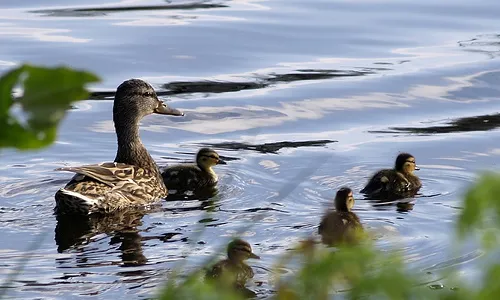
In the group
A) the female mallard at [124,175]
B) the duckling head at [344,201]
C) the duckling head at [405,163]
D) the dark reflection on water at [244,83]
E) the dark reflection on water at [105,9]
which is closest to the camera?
the duckling head at [344,201]

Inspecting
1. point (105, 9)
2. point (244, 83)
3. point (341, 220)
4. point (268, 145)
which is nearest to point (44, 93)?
point (341, 220)

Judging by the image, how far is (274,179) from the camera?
7.24 meters

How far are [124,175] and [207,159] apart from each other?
20.6 inches

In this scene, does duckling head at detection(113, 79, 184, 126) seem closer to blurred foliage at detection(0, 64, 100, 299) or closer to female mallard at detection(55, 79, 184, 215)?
female mallard at detection(55, 79, 184, 215)

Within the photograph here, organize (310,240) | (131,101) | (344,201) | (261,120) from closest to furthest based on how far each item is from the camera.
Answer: (310,240)
(344,201)
(131,101)
(261,120)

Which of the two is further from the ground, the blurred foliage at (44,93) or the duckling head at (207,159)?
the blurred foliage at (44,93)

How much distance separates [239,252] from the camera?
4891 mm

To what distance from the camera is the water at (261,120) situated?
555cm

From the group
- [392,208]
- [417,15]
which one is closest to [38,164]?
[392,208]

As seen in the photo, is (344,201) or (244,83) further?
(244,83)

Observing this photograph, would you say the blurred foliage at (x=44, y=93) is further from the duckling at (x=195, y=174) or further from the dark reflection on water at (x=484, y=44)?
the dark reflection on water at (x=484, y=44)

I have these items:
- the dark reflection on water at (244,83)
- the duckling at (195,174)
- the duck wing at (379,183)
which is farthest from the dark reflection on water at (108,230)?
Answer: the dark reflection on water at (244,83)

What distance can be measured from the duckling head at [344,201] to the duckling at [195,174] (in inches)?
49.0

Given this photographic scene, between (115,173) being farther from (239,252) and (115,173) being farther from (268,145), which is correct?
(239,252)
